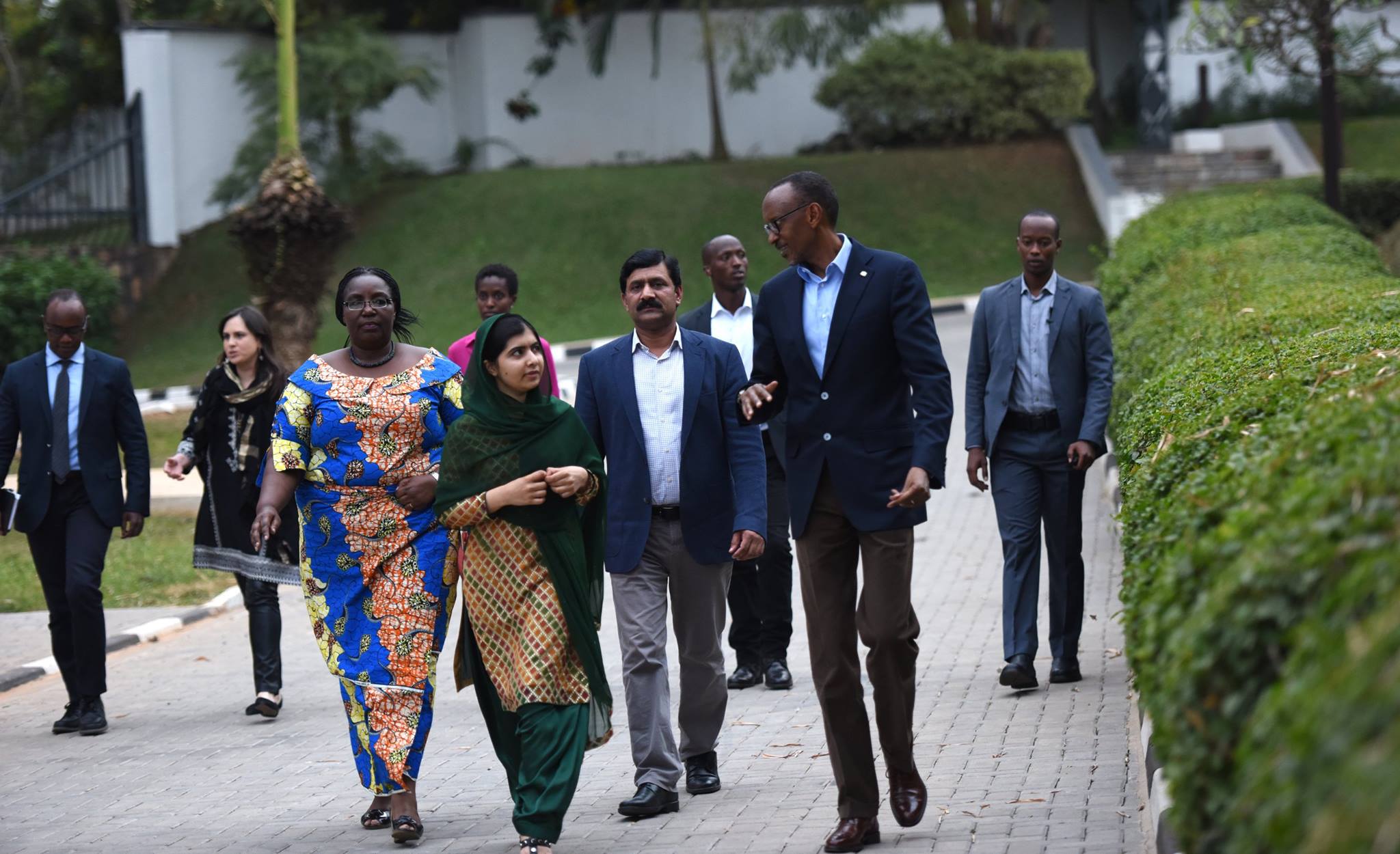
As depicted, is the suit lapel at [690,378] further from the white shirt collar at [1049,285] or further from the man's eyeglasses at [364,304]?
the white shirt collar at [1049,285]

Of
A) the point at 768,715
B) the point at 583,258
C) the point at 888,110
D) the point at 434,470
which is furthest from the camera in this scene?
the point at 888,110

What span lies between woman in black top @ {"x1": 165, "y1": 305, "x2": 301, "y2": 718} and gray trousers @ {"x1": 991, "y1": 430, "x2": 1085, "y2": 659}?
355cm

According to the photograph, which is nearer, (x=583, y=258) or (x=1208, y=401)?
(x=1208, y=401)

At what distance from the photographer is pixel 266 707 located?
8.49 meters

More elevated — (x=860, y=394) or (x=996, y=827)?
(x=860, y=394)

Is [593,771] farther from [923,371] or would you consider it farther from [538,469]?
[923,371]

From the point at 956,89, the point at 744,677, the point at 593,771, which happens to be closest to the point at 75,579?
the point at 593,771

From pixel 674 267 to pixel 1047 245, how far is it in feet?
7.81

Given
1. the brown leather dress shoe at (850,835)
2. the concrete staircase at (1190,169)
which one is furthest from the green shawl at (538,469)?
the concrete staircase at (1190,169)

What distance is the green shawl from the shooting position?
5.71 meters

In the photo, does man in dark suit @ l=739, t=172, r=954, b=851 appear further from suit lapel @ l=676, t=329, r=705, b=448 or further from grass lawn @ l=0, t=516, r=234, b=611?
grass lawn @ l=0, t=516, r=234, b=611

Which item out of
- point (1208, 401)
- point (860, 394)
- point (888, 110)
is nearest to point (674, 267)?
point (860, 394)

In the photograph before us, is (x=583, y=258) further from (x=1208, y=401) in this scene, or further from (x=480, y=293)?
(x=1208, y=401)

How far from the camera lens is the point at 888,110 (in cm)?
3206
